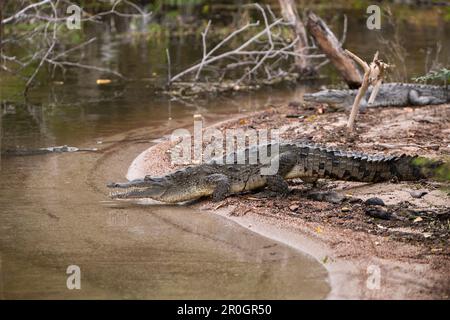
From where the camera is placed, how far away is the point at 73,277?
516cm

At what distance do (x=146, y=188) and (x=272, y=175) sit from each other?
1.20 m

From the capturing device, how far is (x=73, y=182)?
25.6 ft

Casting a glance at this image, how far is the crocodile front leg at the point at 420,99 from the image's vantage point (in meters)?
11.6

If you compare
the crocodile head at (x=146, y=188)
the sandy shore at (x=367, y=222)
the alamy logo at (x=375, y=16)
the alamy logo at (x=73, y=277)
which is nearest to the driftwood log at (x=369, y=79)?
the sandy shore at (x=367, y=222)

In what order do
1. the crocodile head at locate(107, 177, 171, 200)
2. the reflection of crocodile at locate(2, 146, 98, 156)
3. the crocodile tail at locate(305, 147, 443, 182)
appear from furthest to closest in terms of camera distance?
the reflection of crocodile at locate(2, 146, 98, 156)
the crocodile tail at locate(305, 147, 443, 182)
the crocodile head at locate(107, 177, 171, 200)

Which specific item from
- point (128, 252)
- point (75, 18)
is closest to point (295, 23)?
point (75, 18)

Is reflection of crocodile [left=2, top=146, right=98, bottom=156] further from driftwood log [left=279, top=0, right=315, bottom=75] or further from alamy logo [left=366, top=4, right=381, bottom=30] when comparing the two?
driftwood log [left=279, top=0, right=315, bottom=75]

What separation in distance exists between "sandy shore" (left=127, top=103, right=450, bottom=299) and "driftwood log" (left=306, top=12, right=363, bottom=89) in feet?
11.1

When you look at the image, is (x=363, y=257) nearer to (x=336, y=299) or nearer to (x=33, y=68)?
(x=336, y=299)

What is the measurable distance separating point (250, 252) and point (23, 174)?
357cm

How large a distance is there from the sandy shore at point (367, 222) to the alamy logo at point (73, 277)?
5.26ft

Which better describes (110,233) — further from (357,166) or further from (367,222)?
(357,166)

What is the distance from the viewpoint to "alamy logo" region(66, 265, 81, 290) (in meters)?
5.04

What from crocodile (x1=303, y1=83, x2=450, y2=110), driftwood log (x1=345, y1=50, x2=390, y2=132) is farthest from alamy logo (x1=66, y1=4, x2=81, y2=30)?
driftwood log (x1=345, y1=50, x2=390, y2=132)
